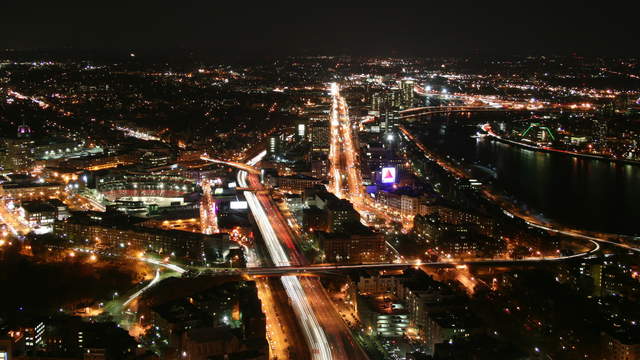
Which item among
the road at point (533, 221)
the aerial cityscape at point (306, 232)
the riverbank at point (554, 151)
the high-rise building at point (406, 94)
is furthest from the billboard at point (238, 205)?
the high-rise building at point (406, 94)

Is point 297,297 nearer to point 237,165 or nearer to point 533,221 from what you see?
point 533,221

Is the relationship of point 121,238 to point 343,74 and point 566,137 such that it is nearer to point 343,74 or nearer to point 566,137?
point 566,137

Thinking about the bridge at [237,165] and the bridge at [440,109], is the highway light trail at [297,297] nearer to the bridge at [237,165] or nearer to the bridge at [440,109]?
→ the bridge at [237,165]

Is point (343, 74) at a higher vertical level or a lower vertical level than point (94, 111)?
higher

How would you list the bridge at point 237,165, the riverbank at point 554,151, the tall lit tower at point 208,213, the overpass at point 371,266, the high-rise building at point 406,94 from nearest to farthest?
the overpass at point 371,266, the tall lit tower at point 208,213, the bridge at point 237,165, the riverbank at point 554,151, the high-rise building at point 406,94

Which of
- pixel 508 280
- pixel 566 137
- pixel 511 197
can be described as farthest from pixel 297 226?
pixel 566 137

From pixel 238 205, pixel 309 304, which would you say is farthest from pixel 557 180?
pixel 309 304
